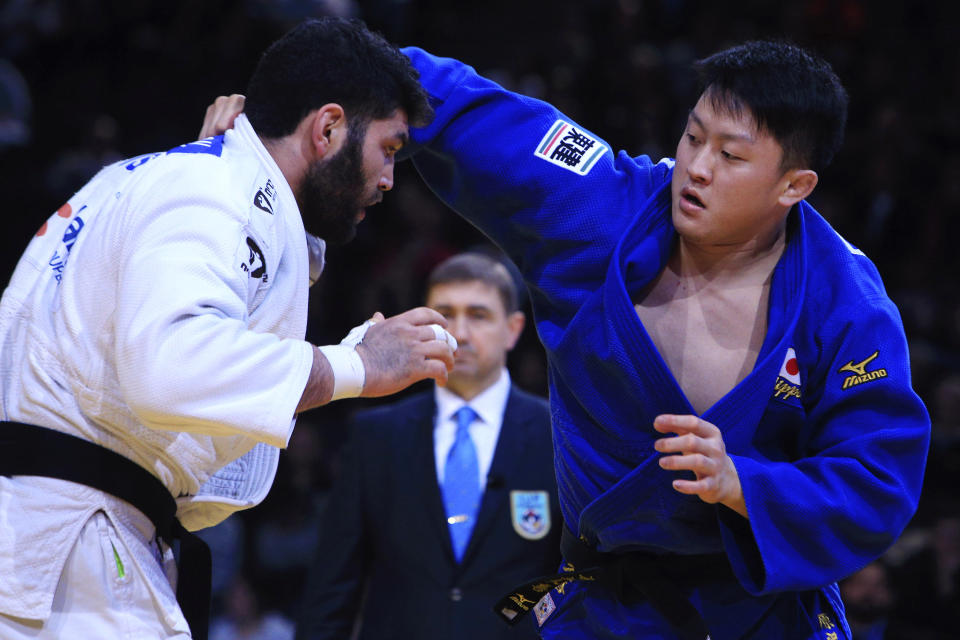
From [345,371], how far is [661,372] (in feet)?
2.41

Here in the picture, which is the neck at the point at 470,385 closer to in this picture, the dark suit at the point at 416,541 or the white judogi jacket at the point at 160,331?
the dark suit at the point at 416,541

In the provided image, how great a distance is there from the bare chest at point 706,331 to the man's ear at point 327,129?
2.86 feet

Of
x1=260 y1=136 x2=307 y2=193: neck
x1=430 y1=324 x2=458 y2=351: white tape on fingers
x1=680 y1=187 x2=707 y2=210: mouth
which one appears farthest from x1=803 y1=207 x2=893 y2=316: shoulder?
x1=260 y1=136 x2=307 y2=193: neck

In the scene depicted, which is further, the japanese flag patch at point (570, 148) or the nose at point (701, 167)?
the japanese flag patch at point (570, 148)

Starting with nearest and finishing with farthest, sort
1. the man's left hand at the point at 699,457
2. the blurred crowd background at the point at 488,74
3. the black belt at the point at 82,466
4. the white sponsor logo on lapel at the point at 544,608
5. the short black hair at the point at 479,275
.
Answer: the man's left hand at the point at 699,457 → the black belt at the point at 82,466 → the white sponsor logo on lapel at the point at 544,608 → the short black hair at the point at 479,275 → the blurred crowd background at the point at 488,74

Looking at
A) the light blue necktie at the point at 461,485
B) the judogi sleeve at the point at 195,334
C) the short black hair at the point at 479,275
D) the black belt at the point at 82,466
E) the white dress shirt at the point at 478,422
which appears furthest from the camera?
the short black hair at the point at 479,275

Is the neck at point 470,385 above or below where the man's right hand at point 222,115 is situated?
below

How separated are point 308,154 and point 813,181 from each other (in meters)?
1.26

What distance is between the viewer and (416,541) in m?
4.12

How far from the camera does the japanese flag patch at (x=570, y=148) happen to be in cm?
272

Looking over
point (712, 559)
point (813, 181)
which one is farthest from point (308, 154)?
point (712, 559)

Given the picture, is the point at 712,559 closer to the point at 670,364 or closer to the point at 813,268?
the point at 670,364

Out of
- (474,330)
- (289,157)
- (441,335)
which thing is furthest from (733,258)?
(474,330)

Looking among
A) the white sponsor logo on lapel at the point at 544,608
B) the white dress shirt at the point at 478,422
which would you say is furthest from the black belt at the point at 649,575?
the white dress shirt at the point at 478,422
